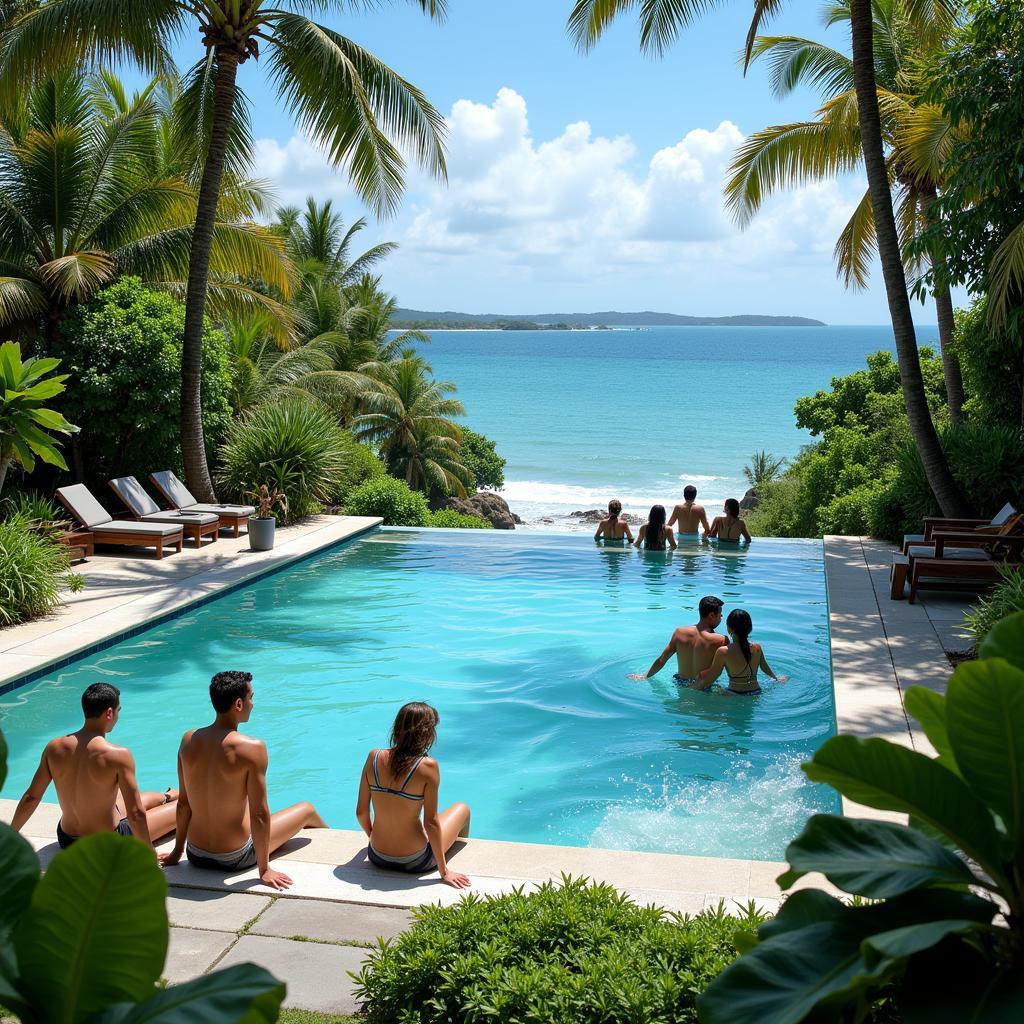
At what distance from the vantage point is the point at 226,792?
5727 mm

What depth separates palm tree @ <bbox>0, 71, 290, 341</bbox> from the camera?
16344 mm

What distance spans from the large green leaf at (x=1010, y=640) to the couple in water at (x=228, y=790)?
4076 mm

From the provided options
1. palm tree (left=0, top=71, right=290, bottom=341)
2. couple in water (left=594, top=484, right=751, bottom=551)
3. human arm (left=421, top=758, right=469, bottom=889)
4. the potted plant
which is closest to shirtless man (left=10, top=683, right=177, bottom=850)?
human arm (left=421, top=758, right=469, bottom=889)

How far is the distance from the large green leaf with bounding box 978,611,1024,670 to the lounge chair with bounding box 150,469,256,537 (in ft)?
48.7

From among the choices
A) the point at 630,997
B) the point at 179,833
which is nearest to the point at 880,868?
the point at 630,997

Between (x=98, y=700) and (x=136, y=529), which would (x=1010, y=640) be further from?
(x=136, y=529)

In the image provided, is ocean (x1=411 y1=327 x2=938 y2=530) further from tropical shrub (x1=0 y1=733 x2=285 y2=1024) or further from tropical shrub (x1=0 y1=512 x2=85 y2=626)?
tropical shrub (x1=0 y1=733 x2=285 y2=1024)

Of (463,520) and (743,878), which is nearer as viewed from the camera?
(743,878)

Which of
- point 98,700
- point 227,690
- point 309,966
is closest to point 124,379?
point 98,700

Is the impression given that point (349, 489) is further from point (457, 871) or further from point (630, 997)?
point (630, 997)

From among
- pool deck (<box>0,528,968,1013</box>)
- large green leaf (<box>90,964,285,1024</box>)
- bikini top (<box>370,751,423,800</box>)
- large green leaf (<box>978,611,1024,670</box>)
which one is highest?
large green leaf (<box>978,611,1024,670</box>)

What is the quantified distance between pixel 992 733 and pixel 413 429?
38.5 metres

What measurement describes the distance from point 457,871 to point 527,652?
599cm

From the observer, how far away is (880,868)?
70.6 inches
